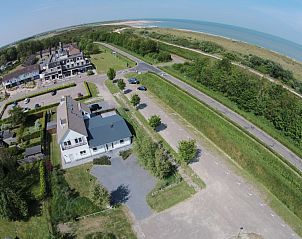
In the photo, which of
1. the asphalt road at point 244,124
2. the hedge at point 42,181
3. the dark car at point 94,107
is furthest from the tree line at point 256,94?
the hedge at point 42,181

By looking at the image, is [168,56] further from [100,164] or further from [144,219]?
[144,219]

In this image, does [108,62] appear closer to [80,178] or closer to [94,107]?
[94,107]

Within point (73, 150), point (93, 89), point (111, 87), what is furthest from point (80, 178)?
point (93, 89)

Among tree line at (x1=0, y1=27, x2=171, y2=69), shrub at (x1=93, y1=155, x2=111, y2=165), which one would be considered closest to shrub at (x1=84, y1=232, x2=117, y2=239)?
shrub at (x1=93, y1=155, x2=111, y2=165)

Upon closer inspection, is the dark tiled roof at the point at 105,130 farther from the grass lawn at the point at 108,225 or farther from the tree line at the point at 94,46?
the tree line at the point at 94,46

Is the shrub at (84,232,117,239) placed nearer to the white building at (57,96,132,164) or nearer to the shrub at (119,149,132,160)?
the shrub at (119,149,132,160)

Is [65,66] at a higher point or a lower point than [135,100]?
higher

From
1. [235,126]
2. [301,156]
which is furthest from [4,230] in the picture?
[301,156]
